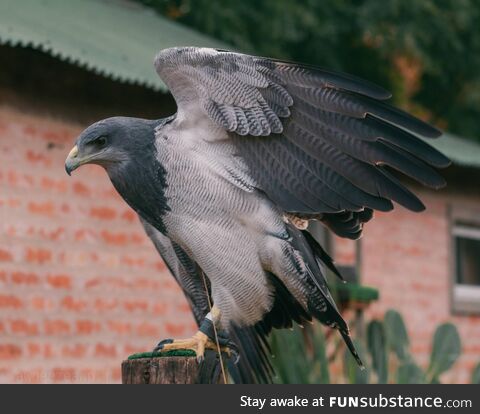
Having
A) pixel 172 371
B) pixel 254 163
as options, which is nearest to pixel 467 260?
pixel 254 163

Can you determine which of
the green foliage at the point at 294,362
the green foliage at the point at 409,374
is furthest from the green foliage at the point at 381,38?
the green foliage at the point at 294,362

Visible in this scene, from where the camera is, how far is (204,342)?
496cm

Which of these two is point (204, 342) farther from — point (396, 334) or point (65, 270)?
point (65, 270)

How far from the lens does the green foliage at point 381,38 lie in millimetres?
15359

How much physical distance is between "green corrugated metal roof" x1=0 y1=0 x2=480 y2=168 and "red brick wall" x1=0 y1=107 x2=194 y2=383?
66 centimetres

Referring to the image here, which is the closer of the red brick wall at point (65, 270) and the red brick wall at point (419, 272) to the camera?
the red brick wall at point (65, 270)

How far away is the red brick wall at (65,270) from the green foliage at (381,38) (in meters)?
5.33

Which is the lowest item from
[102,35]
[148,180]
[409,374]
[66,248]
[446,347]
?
[446,347]

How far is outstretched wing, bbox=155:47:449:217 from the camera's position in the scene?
507 cm

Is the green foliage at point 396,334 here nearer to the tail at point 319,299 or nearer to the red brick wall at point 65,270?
the red brick wall at point 65,270

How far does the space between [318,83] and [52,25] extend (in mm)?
4784

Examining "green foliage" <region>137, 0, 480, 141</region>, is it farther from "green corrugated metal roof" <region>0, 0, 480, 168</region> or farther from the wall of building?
the wall of building

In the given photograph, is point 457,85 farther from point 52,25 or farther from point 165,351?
point 165,351

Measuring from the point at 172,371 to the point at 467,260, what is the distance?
10.0 m
